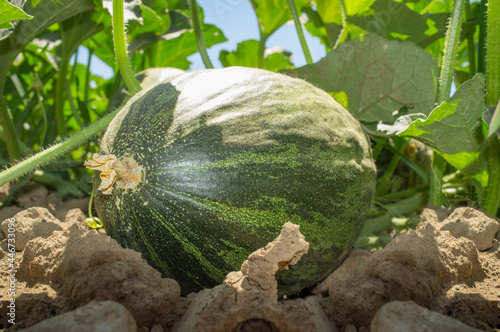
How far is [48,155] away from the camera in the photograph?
129 centimetres

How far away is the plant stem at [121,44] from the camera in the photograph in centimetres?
142

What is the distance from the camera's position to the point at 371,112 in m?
1.71

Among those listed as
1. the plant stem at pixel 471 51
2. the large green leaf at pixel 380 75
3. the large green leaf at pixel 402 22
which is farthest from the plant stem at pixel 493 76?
the plant stem at pixel 471 51

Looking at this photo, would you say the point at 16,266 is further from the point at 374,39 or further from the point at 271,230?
the point at 374,39

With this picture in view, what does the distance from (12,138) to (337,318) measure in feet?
5.86

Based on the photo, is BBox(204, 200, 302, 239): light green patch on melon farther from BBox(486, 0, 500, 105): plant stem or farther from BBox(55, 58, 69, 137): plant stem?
BBox(55, 58, 69, 137): plant stem

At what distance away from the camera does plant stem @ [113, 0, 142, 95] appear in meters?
1.42

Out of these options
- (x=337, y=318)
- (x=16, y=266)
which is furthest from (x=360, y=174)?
(x=16, y=266)

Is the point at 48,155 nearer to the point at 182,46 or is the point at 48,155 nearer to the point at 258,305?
the point at 258,305

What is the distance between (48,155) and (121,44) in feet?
1.67

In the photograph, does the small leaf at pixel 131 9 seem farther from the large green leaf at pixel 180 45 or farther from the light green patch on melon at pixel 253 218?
the light green patch on melon at pixel 253 218

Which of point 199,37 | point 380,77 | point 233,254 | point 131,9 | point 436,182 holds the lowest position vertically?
point 436,182

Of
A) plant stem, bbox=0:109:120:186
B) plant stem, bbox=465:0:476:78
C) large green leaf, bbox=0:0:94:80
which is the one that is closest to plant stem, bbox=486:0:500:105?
plant stem, bbox=465:0:476:78

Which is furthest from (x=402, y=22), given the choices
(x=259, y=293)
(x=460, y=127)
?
(x=259, y=293)
